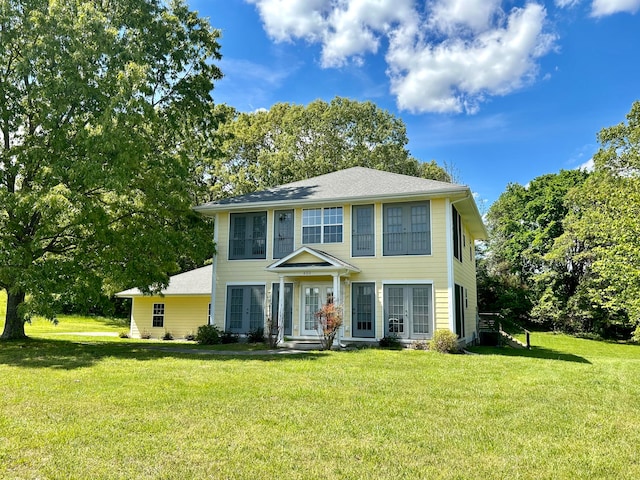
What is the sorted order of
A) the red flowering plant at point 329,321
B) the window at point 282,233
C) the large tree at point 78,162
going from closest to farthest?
the large tree at point 78,162 < the red flowering plant at point 329,321 < the window at point 282,233

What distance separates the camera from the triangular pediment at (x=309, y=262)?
556 inches

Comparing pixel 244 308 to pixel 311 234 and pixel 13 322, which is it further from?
pixel 13 322

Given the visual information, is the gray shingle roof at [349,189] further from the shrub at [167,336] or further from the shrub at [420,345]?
the shrub at [167,336]

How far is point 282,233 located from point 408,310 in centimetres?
515

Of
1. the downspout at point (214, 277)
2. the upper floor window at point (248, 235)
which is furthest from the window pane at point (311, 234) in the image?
the downspout at point (214, 277)

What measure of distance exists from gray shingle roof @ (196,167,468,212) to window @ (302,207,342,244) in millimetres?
576

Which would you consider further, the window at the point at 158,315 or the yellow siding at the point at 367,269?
the window at the point at 158,315

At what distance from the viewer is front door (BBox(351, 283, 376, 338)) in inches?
574

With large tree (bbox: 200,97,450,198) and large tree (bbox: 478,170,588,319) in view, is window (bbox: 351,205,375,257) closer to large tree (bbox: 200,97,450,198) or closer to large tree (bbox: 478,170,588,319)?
large tree (bbox: 200,97,450,198)

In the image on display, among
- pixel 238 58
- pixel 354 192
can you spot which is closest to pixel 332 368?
pixel 354 192

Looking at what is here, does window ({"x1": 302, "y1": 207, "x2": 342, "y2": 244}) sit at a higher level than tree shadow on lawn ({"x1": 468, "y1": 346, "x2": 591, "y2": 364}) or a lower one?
higher

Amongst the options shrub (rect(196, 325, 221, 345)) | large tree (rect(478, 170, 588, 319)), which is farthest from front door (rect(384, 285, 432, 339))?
large tree (rect(478, 170, 588, 319))

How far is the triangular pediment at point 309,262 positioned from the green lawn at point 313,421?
182 inches

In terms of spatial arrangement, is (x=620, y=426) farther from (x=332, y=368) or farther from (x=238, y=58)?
(x=238, y=58)
